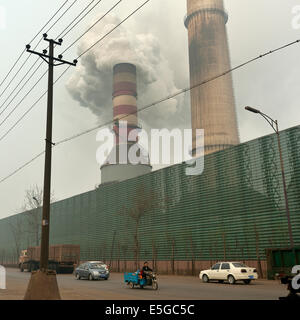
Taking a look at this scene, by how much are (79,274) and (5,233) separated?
7509 cm

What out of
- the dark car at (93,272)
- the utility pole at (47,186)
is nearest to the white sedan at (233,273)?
the dark car at (93,272)

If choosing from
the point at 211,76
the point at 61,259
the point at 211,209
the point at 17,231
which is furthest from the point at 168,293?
the point at 17,231

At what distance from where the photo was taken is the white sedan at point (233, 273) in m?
25.8

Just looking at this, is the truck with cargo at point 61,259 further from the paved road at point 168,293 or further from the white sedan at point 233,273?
the white sedan at point 233,273

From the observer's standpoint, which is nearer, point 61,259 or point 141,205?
point 61,259

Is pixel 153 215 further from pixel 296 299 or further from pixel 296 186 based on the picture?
pixel 296 299

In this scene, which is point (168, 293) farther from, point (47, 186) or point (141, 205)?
point (141, 205)

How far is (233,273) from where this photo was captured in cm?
2595

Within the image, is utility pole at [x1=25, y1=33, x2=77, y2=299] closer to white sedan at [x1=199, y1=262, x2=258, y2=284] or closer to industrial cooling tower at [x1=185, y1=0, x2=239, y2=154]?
white sedan at [x1=199, y1=262, x2=258, y2=284]

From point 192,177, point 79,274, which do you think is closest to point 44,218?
point 79,274

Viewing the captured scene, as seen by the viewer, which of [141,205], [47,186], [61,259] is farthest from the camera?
[141,205]

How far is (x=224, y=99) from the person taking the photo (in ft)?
270

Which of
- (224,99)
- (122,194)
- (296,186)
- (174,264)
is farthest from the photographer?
(224,99)
